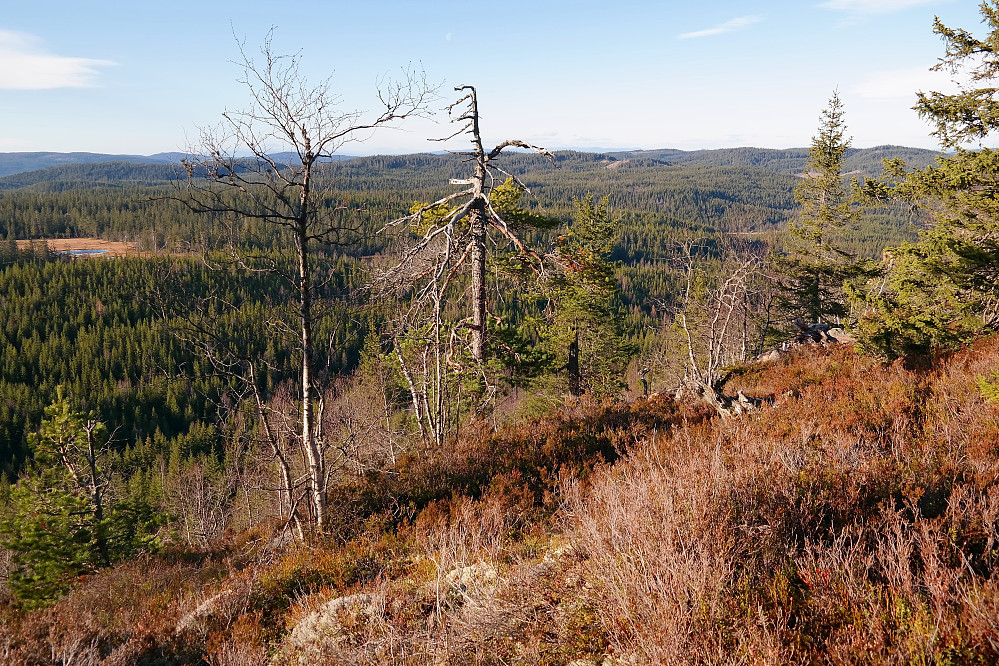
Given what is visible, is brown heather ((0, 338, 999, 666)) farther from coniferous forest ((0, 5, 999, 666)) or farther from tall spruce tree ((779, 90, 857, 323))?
tall spruce tree ((779, 90, 857, 323))

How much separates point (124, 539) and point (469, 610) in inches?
672

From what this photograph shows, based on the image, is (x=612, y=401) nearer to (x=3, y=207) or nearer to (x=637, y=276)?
(x=637, y=276)

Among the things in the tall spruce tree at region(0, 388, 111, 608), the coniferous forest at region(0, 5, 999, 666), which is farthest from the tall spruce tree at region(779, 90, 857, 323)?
the tall spruce tree at region(0, 388, 111, 608)

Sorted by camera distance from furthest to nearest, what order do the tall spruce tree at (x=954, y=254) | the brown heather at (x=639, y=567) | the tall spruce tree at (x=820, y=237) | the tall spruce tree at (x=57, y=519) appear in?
the tall spruce tree at (x=820, y=237) < the tall spruce tree at (x=57, y=519) < the tall spruce tree at (x=954, y=254) < the brown heather at (x=639, y=567)

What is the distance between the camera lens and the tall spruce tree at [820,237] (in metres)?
22.5

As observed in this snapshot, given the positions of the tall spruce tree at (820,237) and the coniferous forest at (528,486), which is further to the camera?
the tall spruce tree at (820,237)

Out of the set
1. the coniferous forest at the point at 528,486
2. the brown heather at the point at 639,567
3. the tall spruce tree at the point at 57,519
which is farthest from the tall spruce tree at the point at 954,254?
the tall spruce tree at the point at 57,519

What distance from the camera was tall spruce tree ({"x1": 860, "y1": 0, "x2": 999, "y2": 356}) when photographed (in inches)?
408

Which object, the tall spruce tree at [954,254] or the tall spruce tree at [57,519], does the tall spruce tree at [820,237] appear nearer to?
the tall spruce tree at [954,254]

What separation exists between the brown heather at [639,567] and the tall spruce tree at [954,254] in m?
2.67

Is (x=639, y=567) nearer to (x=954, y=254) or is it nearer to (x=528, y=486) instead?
(x=528, y=486)

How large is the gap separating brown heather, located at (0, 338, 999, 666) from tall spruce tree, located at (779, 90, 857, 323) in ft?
54.9

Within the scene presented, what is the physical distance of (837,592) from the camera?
296cm

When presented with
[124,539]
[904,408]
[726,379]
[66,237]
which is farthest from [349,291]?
[66,237]
